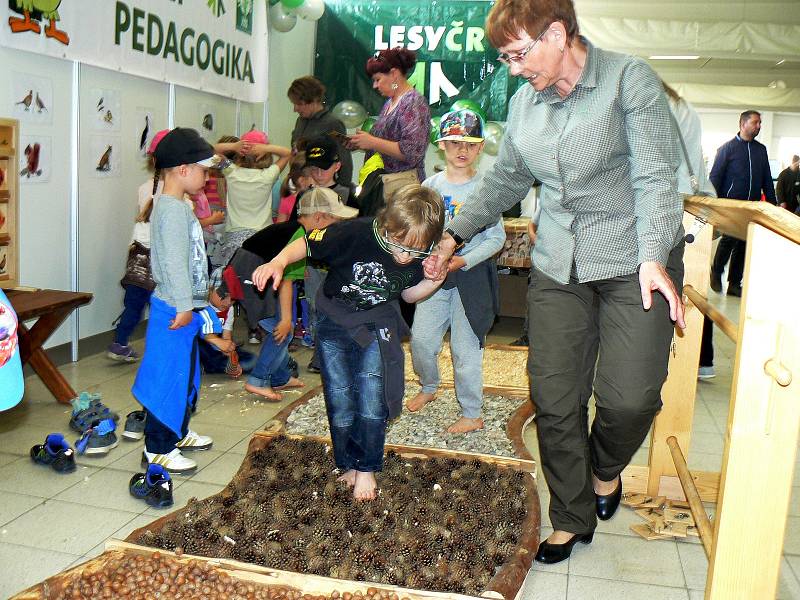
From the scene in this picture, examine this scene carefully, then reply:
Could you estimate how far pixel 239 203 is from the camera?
542 cm

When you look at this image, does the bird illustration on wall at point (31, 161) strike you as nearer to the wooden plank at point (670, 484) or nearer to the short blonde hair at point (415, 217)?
the short blonde hair at point (415, 217)

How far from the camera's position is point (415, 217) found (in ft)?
8.32

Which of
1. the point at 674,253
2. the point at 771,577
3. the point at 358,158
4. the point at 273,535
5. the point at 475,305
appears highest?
the point at 358,158

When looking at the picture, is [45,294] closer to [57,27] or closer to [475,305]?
[57,27]

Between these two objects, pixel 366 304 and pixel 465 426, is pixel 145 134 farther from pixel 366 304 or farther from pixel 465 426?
pixel 366 304

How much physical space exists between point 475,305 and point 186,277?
3.97 ft

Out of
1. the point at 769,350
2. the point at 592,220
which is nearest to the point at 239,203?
the point at 592,220

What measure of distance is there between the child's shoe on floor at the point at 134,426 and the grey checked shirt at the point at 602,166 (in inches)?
79.1

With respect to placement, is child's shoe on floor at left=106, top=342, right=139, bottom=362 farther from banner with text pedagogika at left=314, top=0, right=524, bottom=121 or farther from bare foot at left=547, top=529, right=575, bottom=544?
banner with text pedagogika at left=314, top=0, right=524, bottom=121

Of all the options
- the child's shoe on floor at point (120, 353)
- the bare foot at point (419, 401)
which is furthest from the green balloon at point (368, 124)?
the bare foot at point (419, 401)

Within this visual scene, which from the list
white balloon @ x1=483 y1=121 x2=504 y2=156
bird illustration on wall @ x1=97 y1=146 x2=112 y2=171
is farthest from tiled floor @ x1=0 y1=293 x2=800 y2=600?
white balloon @ x1=483 y1=121 x2=504 y2=156

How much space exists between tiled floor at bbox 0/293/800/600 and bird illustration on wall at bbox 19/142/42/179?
1.15 metres

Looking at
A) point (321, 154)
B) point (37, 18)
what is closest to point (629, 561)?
point (321, 154)

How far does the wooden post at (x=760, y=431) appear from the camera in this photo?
162 centimetres
